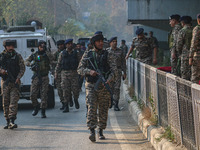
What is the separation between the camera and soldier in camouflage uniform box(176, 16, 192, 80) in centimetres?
995

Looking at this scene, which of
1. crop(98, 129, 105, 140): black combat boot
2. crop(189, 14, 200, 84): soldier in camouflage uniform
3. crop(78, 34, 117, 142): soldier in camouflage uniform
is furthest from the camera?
crop(189, 14, 200, 84): soldier in camouflage uniform

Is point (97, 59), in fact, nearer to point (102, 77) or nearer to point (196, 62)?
point (102, 77)

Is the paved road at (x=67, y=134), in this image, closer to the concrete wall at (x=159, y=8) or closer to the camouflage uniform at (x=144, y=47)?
the camouflage uniform at (x=144, y=47)

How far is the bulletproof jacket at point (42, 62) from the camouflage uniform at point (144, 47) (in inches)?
103

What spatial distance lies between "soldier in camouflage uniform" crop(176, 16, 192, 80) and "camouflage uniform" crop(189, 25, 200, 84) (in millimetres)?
707

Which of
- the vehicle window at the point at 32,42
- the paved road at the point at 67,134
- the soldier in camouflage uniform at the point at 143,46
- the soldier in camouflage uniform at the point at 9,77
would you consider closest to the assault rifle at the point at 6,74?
the soldier in camouflage uniform at the point at 9,77

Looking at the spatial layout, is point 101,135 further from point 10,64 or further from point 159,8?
point 159,8

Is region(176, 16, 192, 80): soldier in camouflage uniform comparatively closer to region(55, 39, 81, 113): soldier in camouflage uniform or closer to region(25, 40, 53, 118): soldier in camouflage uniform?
region(55, 39, 81, 113): soldier in camouflage uniform

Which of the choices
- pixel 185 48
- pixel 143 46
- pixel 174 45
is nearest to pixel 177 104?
pixel 185 48

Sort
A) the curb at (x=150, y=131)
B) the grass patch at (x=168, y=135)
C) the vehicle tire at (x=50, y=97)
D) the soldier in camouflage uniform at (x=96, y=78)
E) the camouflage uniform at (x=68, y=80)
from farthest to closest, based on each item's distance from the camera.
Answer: the vehicle tire at (x=50, y=97)
the camouflage uniform at (x=68, y=80)
the soldier in camouflage uniform at (x=96, y=78)
the grass patch at (x=168, y=135)
the curb at (x=150, y=131)

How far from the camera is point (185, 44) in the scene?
10102 millimetres

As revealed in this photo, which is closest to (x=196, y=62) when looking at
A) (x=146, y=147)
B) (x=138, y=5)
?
(x=146, y=147)

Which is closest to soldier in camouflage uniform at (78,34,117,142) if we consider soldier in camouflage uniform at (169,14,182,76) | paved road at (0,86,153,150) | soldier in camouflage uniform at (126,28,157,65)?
paved road at (0,86,153,150)

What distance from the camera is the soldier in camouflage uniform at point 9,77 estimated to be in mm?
10078
